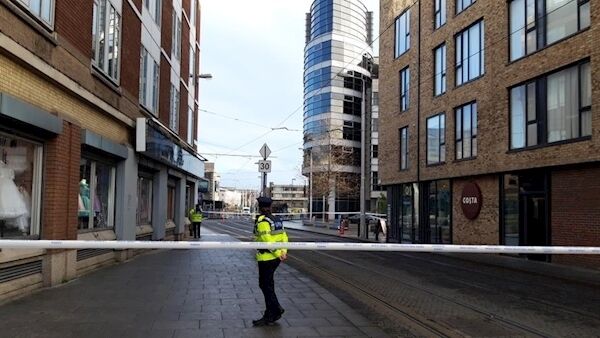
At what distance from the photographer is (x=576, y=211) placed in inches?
705

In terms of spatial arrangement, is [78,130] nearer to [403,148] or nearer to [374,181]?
[403,148]

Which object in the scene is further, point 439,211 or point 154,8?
point 439,211

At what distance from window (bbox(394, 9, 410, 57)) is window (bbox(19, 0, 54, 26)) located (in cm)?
2284

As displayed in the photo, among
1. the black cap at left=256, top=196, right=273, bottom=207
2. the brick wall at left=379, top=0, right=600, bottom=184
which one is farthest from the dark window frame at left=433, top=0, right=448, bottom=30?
the black cap at left=256, top=196, right=273, bottom=207

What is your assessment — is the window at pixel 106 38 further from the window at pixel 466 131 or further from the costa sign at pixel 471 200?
the costa sign at pixel 471 200

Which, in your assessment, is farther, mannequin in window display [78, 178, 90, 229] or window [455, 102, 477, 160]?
window [455, 102, 477, 160]

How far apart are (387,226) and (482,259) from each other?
12.6 metres

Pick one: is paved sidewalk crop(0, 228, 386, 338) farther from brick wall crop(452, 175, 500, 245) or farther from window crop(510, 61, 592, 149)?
brick wall crop(452, 175, 500, 245)

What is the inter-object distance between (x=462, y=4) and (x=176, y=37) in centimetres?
1247

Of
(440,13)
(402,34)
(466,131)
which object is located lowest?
(466,131)

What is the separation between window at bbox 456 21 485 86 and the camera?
23.6 metres

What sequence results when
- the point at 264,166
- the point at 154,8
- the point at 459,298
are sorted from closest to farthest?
1. the point at 459,298
2. the point at 264,166
3. the point at 154,8

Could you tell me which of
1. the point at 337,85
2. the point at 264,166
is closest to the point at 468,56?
the point at 264,166

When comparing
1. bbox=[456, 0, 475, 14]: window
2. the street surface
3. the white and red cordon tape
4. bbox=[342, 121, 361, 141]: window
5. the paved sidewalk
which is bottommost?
the street surface
